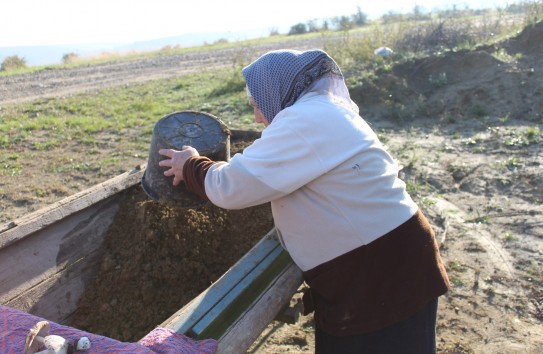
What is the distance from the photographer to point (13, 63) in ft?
62.8

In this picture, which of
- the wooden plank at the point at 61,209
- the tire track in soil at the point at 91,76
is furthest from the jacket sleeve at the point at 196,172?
the tire track in soil at the point at 91,76

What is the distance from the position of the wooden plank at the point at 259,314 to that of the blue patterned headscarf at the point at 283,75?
82 cm

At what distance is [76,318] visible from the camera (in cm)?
294

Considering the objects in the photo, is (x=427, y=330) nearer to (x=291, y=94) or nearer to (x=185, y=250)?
(x=291, y=94)

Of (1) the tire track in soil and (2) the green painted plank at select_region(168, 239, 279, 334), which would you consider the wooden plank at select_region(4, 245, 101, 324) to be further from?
(1) the tire track in soil

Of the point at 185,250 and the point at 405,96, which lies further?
the point at 405,96

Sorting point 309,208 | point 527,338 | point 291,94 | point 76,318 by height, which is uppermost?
point 291,94

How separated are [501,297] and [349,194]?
2537 mm

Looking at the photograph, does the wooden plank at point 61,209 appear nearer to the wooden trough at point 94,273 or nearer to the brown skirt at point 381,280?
the wooden trough at point 94,273

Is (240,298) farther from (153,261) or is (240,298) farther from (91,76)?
(91,76)

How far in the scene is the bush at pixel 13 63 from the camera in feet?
61.4

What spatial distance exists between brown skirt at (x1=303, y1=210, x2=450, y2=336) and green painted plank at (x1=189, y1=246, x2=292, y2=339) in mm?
390

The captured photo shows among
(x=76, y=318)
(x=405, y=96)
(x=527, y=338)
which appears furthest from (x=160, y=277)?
(x=405, y=96)

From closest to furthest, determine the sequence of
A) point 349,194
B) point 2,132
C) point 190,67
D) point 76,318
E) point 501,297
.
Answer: point 349,194 < point 76,318 < point 501,297 < point 2,132 < point 190,67
